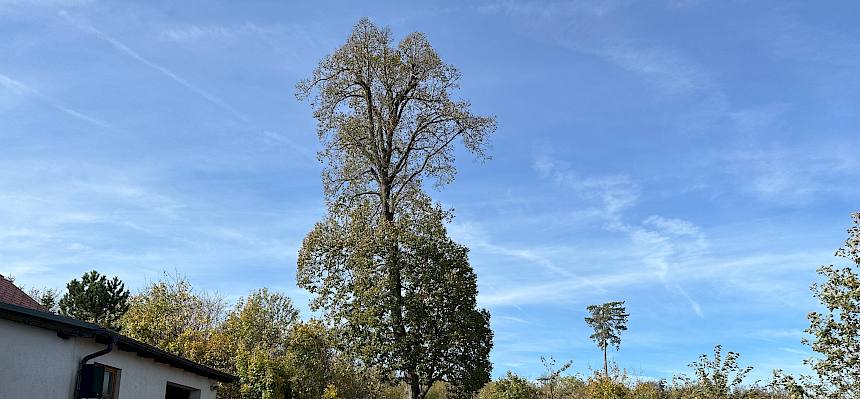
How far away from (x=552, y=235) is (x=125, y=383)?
47.6 ft

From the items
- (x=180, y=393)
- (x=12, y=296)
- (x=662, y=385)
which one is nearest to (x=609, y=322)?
(x=662, y=385)

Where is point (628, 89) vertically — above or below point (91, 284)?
above

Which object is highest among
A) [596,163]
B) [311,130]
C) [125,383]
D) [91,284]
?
[311,130]

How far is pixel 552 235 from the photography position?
77.8ft

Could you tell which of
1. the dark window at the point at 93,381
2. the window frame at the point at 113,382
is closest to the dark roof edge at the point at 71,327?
the window frame at the point at 113,382

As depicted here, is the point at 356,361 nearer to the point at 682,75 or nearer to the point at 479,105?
the point at 479,105

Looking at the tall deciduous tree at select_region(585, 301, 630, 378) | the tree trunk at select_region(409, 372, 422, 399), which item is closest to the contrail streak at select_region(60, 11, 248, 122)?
the tree trunk at select_region(409, 372, 422, 399)

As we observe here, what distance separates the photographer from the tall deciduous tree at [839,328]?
14656 mm

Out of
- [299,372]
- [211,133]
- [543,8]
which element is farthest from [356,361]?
[543,8]

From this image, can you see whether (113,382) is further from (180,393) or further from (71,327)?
Answer: (180,393)

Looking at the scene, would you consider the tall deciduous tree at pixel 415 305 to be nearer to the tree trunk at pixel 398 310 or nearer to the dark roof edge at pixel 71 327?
the tree trunk at pixel 398 310

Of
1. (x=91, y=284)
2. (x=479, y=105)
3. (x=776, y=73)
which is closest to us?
(x=776, y=73)

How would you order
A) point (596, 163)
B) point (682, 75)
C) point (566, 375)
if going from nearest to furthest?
point (682, 75) < point (596, 163) < point (566, 375)

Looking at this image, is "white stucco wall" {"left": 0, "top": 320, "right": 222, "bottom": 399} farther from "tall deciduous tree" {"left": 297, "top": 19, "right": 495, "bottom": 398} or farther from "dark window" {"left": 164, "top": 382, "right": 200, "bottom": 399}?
"tall deciduous tree" {"left": 297, "top": 19, "right": 495, "bottom": 398}
